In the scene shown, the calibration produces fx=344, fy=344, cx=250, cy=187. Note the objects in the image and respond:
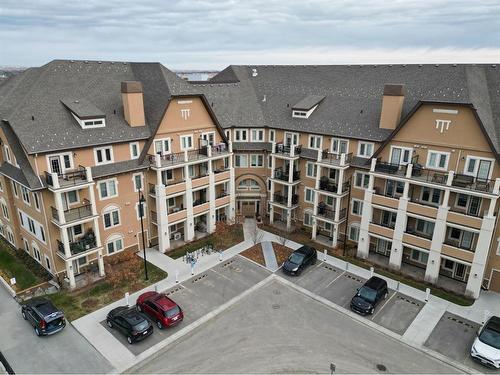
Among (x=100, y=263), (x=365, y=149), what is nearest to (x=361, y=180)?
(x=365, y=149)

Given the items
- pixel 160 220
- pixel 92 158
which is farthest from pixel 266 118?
pixel 92 158

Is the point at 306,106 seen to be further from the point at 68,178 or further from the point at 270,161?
the point at 68,178

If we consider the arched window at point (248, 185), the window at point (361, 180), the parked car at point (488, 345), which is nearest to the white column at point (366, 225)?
the window at point (361, 180)

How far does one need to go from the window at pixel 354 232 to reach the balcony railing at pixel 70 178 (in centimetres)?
2594

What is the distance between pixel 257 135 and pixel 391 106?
1545 centimetres

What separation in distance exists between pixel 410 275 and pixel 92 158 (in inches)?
1188

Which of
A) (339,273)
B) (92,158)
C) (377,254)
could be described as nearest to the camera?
(92,158)

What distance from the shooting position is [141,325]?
2269 cm

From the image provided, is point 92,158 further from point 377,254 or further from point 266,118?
point 377,254

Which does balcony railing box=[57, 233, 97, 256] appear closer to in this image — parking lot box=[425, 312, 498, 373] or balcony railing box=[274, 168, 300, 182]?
balcony railing box=[274, 168, 300, 182]

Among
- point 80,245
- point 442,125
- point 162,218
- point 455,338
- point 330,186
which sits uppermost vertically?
point 442,125

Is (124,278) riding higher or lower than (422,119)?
lower

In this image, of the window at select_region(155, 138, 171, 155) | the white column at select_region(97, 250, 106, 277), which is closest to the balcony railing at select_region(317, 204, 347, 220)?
the window at select_region(155, 138, 171, 155)

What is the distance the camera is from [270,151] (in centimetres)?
4038
